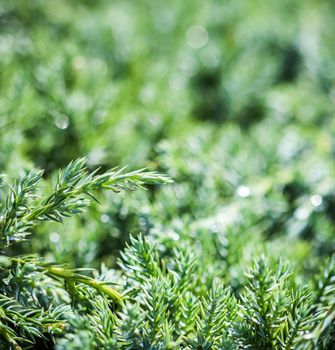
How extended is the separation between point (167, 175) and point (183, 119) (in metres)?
0.22

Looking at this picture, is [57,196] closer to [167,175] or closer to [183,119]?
[167,175]

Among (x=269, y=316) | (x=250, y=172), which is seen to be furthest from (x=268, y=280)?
(x=250, y=172)

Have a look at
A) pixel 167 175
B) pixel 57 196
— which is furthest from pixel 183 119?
pixel 57 196

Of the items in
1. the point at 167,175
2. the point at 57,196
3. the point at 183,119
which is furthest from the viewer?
the point at 183,119

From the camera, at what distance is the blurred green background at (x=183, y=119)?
27.1 inches

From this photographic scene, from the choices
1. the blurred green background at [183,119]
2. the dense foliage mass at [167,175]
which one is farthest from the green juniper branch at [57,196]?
the blurred green background at [183,119]

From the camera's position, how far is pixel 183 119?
36.7 inches

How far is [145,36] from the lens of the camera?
1.12 metres

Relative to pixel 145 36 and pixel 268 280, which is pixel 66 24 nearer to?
pixel 145 36

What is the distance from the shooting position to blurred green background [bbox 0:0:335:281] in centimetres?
69

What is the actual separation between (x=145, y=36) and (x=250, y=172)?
0.52 meters

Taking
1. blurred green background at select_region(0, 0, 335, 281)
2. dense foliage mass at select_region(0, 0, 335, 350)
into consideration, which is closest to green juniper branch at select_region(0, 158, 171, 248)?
dense foliage mass at select_region(0, 0, 335, 350)

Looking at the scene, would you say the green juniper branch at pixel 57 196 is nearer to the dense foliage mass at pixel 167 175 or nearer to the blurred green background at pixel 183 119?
the dense foliage mass at pixel 167 175

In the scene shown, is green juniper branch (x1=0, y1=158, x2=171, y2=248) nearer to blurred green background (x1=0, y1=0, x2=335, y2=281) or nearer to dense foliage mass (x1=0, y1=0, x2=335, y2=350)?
dense foliage mass (x1=0, y1=0, x2=335, y2=350)
